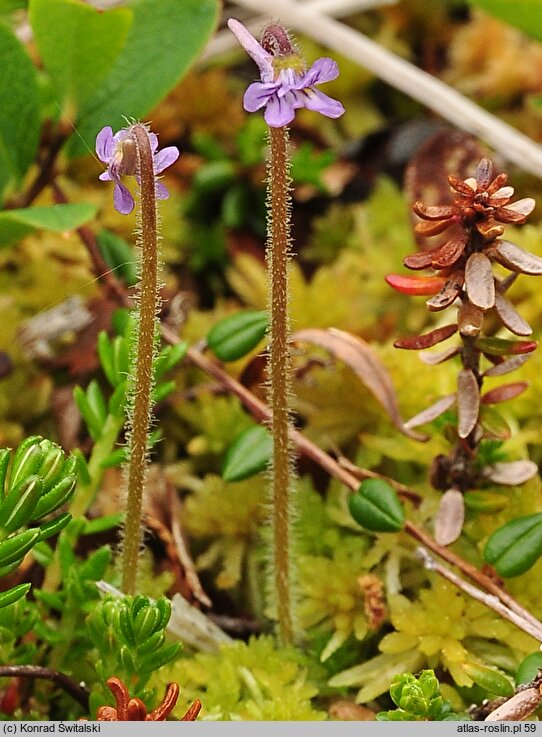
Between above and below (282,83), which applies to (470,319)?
below

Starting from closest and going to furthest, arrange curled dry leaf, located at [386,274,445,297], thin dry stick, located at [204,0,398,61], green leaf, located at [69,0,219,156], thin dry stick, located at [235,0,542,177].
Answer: curled dry leaf, located at [386,274,445,297], green leaf, located at [69,0,219,156], thin dry stick, located at [235,0,542,177], thin dry stick, located at [204,0,398,61]

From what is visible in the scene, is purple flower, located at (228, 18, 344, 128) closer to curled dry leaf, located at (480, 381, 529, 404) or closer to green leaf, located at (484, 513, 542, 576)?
curled dry leaf, located at (480, 381, 529, 404)

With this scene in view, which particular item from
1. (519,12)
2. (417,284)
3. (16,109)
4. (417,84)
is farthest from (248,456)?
(417,84)

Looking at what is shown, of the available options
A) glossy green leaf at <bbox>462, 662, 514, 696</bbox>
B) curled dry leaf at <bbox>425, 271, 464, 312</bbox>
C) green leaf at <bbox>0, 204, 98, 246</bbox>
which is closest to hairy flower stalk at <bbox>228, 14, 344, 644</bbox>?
curled dry leaf at <bbox>425, 271, 464, 312</bbox>

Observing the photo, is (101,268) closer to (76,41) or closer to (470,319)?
(76,41)

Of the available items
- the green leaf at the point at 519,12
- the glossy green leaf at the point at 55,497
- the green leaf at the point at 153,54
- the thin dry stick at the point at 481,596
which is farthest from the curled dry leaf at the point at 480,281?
the green leaf at the point at 153,54

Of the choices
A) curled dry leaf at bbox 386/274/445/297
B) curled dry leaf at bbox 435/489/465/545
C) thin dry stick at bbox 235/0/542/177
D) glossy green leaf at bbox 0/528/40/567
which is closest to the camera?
glossy green leaf at bbox 0/528/40/567

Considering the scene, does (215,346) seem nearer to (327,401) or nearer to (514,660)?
(327,401)

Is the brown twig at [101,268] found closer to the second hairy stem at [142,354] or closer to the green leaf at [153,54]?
the green leaf at [153,54]
